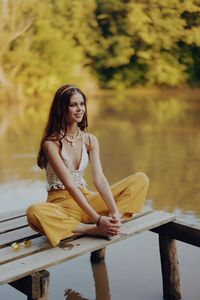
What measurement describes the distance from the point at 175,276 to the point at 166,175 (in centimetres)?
337

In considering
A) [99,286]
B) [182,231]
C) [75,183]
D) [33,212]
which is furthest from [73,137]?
[99,286]

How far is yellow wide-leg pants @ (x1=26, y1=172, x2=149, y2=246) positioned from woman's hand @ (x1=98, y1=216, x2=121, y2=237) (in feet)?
0.52

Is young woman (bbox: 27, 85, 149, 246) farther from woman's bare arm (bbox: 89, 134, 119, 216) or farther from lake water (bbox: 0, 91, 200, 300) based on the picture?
lake water (bbox: 0, 91, 200, 300)

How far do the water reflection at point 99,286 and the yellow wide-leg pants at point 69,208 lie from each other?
2.14ft

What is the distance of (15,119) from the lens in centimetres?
1251

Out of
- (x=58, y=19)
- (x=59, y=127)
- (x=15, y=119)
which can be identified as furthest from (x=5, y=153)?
(x=58, y=19)

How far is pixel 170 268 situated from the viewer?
10.4 ft

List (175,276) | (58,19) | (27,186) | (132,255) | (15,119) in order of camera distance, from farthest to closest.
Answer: (58,19) < (15,119) < (27,186) < (132,255) < (175,276)

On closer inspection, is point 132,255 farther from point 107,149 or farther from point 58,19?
point 58,19

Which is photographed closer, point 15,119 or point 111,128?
point 111,128

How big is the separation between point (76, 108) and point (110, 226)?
0.70m

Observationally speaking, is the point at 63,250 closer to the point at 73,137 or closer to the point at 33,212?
the point at 33,212

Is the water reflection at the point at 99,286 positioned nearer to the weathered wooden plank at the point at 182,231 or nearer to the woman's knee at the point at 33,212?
the weathered wooden plank at the point at 182,231

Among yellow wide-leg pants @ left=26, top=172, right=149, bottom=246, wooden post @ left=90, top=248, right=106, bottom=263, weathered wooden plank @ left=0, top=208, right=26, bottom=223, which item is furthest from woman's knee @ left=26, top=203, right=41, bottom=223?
wooden post @ left=90, top=248, right=106, bottom=263
